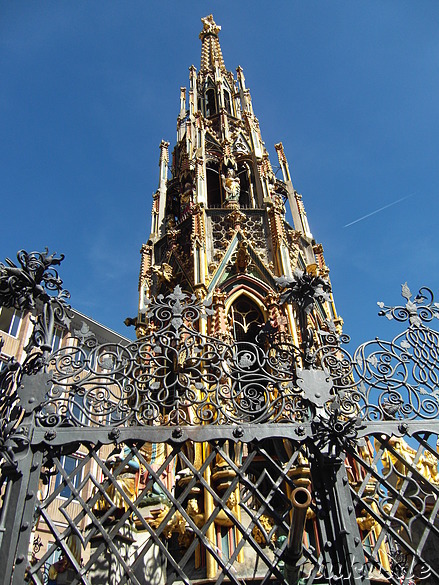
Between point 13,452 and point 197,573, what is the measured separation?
6.64 m

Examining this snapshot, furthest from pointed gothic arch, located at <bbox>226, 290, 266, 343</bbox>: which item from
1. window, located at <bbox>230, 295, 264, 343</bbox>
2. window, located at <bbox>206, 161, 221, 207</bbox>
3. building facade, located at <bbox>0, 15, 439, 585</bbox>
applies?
window, located at <bbox>206, 161, 221, 207</bbox>

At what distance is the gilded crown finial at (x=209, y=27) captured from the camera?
99.5 feet

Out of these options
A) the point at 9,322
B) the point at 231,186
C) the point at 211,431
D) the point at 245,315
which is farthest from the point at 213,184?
the point at 211,431

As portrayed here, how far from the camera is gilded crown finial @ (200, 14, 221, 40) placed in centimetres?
3031

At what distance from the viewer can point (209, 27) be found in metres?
30.8

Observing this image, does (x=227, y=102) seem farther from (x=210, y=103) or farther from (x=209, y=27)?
(x=209, y=27)

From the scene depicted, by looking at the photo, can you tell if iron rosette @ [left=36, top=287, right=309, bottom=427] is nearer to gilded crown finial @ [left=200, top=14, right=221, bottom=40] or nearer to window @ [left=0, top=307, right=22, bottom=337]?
window @ [left=0, top=307, right=22, bottom=337]

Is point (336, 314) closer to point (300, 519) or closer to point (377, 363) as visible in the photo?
point (377, 363)

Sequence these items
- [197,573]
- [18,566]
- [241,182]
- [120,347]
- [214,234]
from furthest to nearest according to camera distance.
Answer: [241,182] < [214,234] < [197,573] < [120,347] < [18,566]

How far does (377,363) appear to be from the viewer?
549 centimetres

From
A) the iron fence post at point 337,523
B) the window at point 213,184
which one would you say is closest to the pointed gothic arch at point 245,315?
the window at point 213,184

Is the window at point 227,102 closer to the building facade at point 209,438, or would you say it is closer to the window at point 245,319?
the window at point 245,319

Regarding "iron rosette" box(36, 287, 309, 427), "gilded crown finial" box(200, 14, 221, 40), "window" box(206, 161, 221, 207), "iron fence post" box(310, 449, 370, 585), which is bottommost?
"iron fence post" box(310, 449, 370, 585)

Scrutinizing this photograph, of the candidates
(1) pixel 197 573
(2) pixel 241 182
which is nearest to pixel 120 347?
(1) pixel 197 573
